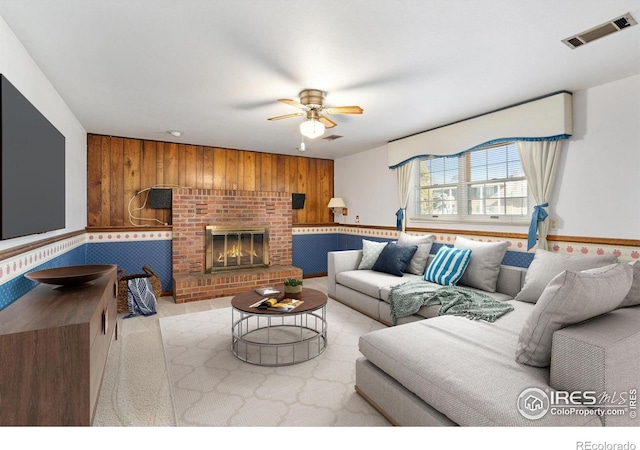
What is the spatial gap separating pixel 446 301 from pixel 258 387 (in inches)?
67.7

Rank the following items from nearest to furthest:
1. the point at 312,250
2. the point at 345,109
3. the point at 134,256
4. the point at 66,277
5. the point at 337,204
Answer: the point at 66,277, the point at 345,109, the point at 134,256, the point at 337,204, the point at 312,250

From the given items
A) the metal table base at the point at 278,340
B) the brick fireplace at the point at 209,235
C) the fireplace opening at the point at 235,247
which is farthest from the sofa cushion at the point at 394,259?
the fireplace opening at the point at 235,247

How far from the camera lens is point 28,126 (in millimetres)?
1997

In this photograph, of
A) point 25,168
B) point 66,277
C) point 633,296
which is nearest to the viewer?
point 633,296

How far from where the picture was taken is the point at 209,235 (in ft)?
16.5

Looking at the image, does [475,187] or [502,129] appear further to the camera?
[475,187]

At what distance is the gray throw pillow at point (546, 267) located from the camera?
8.30ft

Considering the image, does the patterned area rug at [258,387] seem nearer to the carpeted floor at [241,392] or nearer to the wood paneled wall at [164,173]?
the carpeted floor at [241,392]

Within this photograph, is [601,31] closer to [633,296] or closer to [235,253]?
[633,296]

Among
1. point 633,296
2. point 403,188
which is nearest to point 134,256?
point 403,188

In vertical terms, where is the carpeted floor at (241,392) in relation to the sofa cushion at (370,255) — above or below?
below

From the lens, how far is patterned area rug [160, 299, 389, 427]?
195 centimetres

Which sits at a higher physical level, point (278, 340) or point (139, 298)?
point (139, 298)

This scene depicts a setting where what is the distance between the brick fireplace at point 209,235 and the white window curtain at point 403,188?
1830 mm
